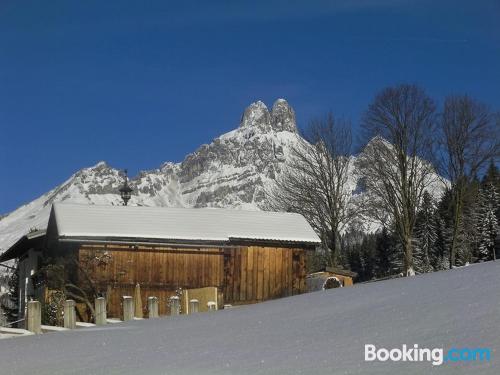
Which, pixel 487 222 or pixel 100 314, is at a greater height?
pixel 487 222

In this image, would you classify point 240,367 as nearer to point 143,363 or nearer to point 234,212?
point 143,363

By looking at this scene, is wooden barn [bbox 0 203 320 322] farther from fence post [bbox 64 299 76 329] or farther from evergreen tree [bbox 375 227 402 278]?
evergreen tree [bbox 375 227 402 278]

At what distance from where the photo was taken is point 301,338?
10.0 m

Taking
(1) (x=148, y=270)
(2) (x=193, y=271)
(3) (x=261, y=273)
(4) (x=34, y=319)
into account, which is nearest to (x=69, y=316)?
(4) (x=34, y=319)

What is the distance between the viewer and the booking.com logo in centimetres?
765

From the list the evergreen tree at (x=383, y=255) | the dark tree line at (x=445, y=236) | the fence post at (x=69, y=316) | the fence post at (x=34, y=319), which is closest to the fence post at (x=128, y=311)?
the fence post at (x=69, y=316)

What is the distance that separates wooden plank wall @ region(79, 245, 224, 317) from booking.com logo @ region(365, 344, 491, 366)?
63.4 ft

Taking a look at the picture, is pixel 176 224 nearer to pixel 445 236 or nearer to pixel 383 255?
pixel 445 236

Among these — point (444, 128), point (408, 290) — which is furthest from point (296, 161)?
point (408, 290)

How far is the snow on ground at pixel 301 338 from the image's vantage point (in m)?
8.40

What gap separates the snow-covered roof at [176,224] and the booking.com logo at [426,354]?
813 inches

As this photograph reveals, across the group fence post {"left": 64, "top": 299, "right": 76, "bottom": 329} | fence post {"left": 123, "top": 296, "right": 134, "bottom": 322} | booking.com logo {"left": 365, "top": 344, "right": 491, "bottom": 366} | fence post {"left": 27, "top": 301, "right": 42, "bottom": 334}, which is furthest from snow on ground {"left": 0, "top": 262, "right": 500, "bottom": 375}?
fence post {"left": 123, "top": 296, "right": 134, "bottom": 322}

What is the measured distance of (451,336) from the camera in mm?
8586

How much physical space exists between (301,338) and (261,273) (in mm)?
20614
